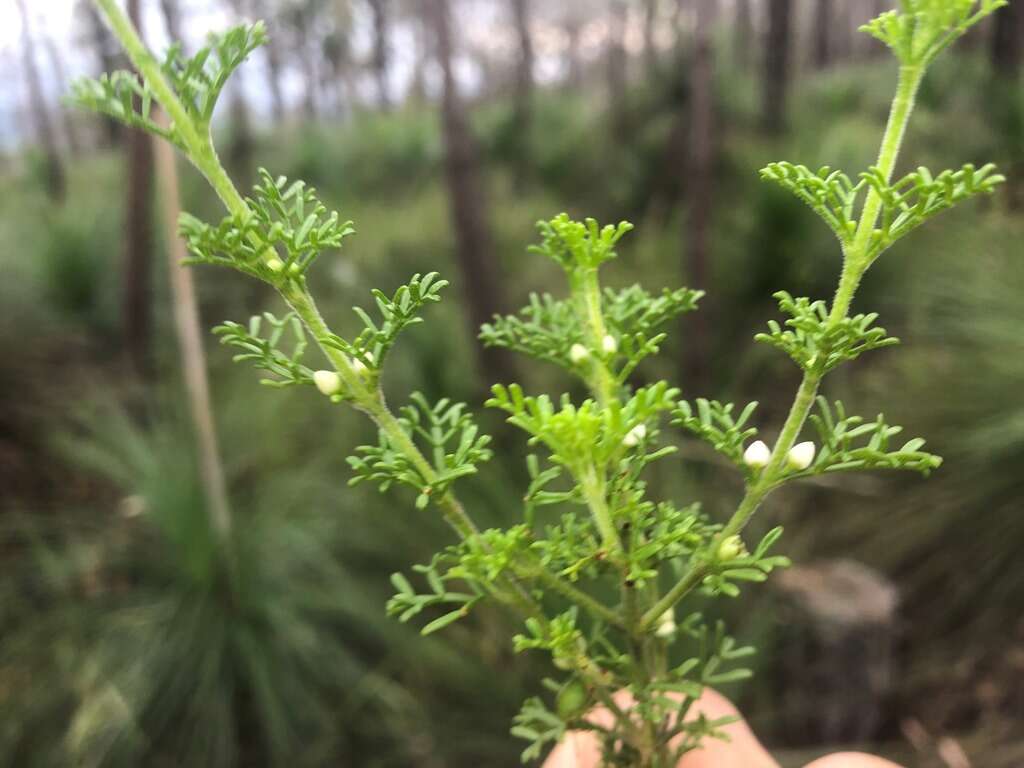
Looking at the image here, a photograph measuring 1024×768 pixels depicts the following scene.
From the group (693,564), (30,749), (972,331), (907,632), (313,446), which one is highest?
(693,564)

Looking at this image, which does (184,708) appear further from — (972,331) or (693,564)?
(972,331)

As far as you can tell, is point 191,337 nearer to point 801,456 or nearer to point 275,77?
point 801,456

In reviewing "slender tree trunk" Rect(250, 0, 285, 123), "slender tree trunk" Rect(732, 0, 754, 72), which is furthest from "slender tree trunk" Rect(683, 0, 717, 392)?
"slender tree trunk" Rect(250, 0, 285, 123)

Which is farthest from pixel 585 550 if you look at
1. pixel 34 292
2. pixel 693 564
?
pixel 34 292

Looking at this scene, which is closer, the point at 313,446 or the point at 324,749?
the point at 324,749

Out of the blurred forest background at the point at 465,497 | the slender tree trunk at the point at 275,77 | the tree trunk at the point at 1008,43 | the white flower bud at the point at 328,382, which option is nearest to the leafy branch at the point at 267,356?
the white flower bud at the point at 328,382

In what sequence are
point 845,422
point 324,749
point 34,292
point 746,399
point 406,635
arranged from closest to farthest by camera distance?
1. point 845,422
2. point 406,635
3. point 324,749
4. point 746,399
5. point 34,292
